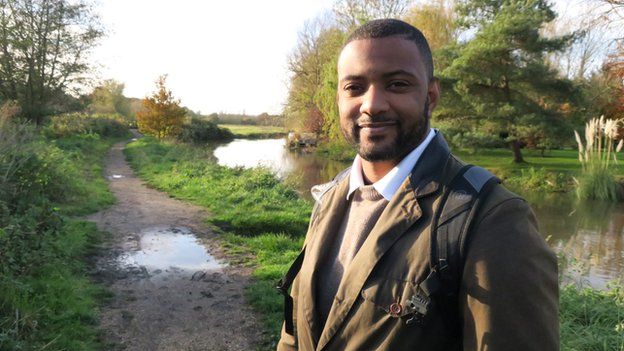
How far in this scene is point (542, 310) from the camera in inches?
47.4

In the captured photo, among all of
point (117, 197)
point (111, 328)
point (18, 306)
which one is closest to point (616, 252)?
point (111, 328)

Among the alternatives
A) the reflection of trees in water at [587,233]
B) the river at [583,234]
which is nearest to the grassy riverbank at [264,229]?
the river at [583,234]

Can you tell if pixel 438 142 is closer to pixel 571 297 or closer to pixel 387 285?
pixel 387 285

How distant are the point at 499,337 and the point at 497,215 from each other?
33cm

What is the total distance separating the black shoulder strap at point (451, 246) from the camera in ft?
4.21

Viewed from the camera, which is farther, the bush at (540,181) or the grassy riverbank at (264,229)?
the bush at (540,181)

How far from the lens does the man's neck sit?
69.7 inches

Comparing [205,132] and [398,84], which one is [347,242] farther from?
[205,132]

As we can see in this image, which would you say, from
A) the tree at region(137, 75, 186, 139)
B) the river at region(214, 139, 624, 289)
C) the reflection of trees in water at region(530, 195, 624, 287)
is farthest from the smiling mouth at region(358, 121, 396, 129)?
the tree at region(137, 75, 186, 139)

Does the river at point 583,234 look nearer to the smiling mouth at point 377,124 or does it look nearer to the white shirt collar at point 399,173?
the white shirt collar at point 399,173

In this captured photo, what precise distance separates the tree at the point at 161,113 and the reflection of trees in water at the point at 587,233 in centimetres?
2228

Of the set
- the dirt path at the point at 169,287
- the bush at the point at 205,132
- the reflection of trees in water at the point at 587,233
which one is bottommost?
the reflection of trees in water at the point at 587,233

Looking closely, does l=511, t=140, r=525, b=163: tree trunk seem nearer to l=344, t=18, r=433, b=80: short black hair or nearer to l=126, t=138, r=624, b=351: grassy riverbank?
l=126, t=138, r=624, b=351: grassy riverbank

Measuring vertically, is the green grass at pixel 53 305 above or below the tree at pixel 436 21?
below
